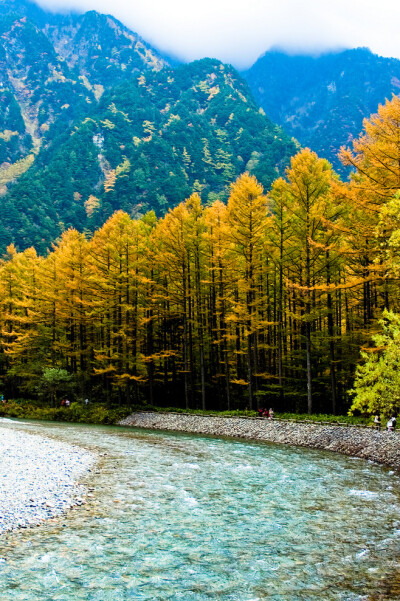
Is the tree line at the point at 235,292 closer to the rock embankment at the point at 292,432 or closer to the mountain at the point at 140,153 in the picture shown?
the rock embankment at the point at 292,432

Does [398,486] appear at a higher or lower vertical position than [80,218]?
lower

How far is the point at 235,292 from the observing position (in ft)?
108

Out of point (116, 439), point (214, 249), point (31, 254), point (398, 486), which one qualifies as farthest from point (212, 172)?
point (398, 486)

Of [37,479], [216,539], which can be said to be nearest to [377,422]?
[216,539]

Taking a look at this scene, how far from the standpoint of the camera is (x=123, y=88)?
165875 mm

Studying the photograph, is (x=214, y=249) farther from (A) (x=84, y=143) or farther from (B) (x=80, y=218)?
(A) (x=84, y=143)

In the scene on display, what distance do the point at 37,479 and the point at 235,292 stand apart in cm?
2250

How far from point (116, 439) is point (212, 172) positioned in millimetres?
116358

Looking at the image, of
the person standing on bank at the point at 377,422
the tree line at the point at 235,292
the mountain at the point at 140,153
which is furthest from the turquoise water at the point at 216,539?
the mountain at the point at 140,153

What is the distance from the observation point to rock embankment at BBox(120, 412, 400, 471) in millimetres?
17422

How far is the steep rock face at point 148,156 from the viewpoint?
378 ft

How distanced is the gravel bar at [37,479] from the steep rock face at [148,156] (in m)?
93.2

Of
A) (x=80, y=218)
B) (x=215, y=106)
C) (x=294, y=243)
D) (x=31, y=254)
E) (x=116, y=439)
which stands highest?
(x=215, y=106)

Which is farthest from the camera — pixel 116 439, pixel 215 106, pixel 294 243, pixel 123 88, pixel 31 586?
pixel 123 88
